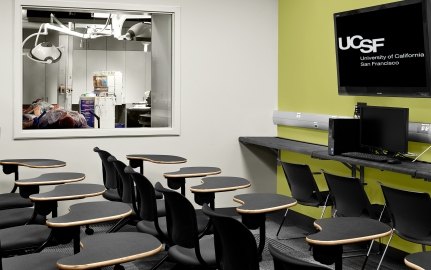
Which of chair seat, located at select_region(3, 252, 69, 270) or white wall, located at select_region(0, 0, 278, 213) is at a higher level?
white wall, located at select_region(0, 0, 278, 213)

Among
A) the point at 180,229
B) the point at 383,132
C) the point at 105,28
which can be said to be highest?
the point at 105,28

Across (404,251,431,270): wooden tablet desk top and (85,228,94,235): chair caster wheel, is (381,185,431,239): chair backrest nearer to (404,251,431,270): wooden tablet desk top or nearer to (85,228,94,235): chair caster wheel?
(404,251,431,270): wooden tablet desk top

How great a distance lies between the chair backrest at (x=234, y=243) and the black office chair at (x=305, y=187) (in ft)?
7.00

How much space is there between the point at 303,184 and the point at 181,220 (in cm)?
193

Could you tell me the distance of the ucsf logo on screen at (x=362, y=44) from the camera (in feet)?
16.6

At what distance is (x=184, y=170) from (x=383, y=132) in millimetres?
1835

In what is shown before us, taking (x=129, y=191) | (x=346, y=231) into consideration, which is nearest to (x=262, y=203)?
(x=346, y=231)

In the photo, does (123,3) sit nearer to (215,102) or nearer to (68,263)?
(215,102)

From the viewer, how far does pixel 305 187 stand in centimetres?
540

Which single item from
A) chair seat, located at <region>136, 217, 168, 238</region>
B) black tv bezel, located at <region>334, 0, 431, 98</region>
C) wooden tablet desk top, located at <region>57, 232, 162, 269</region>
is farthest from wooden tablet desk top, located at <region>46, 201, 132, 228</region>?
black tv bezel, located at <region>334, 0, 431, 98</region>

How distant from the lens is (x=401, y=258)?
5191mm

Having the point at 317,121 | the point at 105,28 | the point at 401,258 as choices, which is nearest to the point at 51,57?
the point at 105,28

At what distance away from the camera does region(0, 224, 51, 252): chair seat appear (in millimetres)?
3865

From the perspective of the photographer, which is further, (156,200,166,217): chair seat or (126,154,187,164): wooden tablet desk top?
(126,154,187,164): wooden tablet desk top
